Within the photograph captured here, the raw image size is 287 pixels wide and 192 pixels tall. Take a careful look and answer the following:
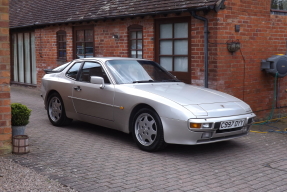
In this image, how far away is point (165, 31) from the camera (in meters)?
11.0

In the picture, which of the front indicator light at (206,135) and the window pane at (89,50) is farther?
the window pane at (89,50)

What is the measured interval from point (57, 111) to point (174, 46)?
11.9 ft

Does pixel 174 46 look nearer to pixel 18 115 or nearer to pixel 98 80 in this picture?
pixel 98 80

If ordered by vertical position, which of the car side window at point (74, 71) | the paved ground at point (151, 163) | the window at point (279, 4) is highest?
the window at point (279, 4)

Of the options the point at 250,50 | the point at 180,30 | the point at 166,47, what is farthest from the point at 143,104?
the point at 250,50

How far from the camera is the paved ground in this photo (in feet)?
17.2

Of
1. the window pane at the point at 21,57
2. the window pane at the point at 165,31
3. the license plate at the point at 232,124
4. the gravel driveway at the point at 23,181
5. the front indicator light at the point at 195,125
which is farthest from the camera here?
the window pane at the point at 21,57

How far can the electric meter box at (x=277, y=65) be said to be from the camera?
10.3 meters

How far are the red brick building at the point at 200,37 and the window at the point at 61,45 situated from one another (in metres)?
0.79

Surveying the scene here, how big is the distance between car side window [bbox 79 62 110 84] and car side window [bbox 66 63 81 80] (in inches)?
8.4

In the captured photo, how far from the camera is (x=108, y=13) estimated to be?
12.6 metres

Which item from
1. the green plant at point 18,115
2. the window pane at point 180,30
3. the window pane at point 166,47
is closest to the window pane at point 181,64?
the window pane at point 166,47

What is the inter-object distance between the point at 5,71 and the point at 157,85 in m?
2.71

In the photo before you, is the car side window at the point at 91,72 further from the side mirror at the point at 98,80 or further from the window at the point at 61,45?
the window at the point at 61,45
